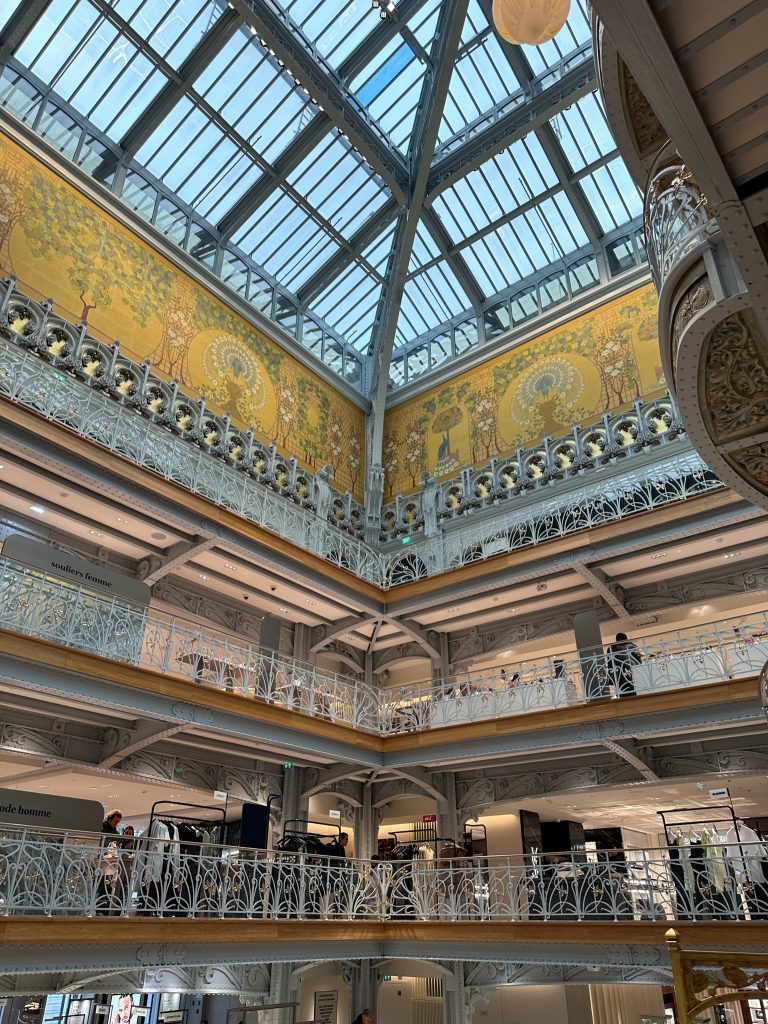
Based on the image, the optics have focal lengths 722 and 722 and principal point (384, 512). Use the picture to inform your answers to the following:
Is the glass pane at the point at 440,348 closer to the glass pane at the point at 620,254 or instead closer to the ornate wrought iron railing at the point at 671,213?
the glass pane at the point at 620,254

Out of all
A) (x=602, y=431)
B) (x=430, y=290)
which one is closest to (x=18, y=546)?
(x=602, y=431)

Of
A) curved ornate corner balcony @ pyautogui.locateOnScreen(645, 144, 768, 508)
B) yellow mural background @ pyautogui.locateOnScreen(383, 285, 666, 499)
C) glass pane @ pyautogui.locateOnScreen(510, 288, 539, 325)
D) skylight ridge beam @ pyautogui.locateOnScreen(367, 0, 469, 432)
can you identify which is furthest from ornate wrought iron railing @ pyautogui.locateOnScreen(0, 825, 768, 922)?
glass pane @ pyautogui.locateOnScreen(510, 288, 539, 325)

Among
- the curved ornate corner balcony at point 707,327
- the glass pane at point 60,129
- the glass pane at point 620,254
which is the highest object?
the glass pane at point 620,254

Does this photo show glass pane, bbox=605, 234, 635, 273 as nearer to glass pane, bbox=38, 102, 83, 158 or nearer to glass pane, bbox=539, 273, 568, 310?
glass pane, bbox=539, 273, 568, 310

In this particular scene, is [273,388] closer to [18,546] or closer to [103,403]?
[103,403]

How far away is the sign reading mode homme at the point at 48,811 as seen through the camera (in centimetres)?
1007

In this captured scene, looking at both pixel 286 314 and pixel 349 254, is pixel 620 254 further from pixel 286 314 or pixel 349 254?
pixel 286 314

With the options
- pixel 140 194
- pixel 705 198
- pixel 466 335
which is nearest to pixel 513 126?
pixel 466 335

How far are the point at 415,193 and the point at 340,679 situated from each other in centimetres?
1315

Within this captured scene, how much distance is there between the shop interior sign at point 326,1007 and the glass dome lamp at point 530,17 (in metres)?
18.1

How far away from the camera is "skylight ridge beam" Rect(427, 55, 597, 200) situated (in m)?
17.6

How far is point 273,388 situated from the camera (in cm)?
1961

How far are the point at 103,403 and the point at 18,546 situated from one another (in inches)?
120

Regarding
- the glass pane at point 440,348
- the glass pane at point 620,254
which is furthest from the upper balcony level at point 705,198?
the glass pane at point 440,348
